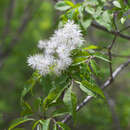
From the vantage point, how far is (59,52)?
1.16 meters

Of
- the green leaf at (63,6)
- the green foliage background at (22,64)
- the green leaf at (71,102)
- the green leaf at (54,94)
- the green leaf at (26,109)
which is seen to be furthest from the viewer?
the green foliage background at (22,64)

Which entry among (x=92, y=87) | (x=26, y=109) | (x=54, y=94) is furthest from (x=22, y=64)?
(x=92, y=87)

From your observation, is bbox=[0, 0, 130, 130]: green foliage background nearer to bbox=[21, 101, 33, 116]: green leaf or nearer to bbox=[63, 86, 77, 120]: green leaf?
bbox=[21, 101, 33, 116]: green leaf

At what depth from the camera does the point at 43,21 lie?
6.81m

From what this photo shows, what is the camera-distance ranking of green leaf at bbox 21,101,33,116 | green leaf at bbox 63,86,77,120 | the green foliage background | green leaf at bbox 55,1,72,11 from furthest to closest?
the green foliage background
green leaf at bbox 55,1,72,11
green leaf at bbox 21,101,33,116
green leaf at bbox 63,86,77,120

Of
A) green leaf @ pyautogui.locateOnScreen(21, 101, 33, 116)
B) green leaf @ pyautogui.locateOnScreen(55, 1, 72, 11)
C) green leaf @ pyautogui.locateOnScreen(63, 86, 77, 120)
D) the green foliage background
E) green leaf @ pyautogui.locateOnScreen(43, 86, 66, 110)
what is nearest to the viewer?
green leaf @ pyautogui.locateOnScreen(63, 86, 77, 120)

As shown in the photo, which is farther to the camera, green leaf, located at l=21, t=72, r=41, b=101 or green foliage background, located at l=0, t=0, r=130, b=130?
green foliage background, located at l=0, t=0, r=130, b=130

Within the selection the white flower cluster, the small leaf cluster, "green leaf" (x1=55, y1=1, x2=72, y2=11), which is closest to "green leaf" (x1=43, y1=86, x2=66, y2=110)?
the small leaf cluster

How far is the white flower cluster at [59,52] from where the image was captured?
3.77 ft

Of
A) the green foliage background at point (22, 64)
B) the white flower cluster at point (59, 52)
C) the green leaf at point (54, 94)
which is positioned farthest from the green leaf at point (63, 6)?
the green foliage background at point (22, 64)

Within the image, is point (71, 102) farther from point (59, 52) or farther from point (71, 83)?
point (59, 52)

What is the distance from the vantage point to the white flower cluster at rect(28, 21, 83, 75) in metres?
1.15

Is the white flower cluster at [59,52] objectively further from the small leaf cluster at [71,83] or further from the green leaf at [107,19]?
the green leaf at [107,19]

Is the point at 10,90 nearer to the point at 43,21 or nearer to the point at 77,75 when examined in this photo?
the point at 43,21
